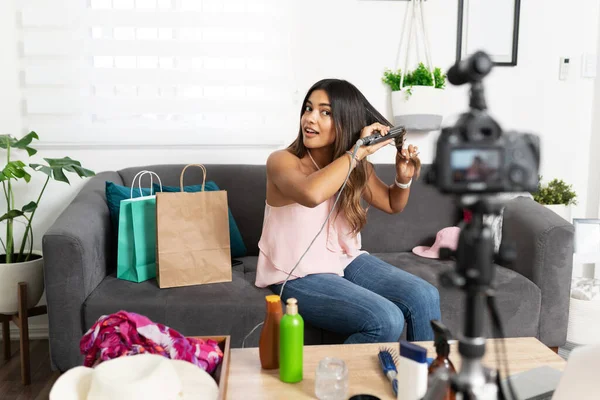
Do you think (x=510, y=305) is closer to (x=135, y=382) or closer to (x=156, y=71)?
(x=135, y=382)

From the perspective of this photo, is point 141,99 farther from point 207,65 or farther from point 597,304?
point 597,304

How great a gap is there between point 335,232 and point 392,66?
46.3 inches

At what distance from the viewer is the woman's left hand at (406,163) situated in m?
1.80

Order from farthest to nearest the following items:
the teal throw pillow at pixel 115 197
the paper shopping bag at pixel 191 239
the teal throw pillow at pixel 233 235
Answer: the teal throw pillow at pixel 233 235 < the teal throw pillow at pixel 115 197 < the paper shopping bag at pixel 191 239

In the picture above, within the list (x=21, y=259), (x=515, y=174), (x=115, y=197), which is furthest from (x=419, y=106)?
(x=515, y=174)

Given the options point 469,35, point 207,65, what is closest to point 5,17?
point 207,65

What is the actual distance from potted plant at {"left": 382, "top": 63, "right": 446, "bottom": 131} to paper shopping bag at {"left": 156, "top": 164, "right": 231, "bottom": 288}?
1084mm

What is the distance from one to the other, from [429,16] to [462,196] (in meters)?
2.40

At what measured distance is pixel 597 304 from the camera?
227cm

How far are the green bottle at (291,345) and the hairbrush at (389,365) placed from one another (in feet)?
0.64

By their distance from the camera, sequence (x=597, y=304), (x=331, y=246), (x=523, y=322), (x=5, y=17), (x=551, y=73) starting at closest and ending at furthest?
(x=331, y=246) → (x=523, y=322) → (x=597, y=304) → (x=5, y=17) → (x=551, y=73)

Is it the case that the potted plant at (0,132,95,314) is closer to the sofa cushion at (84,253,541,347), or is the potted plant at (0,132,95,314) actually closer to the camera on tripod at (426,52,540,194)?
the sofa cushion at (84,253,541,347)

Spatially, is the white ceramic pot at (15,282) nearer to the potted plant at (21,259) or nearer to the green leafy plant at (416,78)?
the potted plant at (21,259)

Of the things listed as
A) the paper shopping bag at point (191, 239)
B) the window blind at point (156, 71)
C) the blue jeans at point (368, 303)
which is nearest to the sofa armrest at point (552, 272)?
the blue jeans at point (368, 303)
